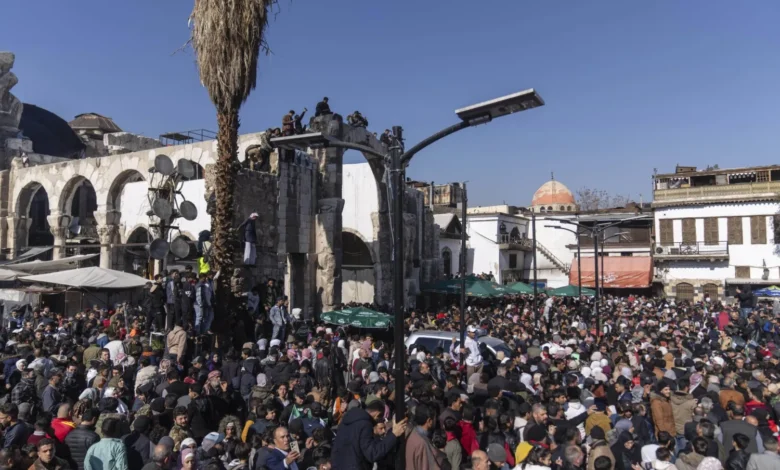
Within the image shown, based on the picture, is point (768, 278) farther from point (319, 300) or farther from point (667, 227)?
point (319, 300)

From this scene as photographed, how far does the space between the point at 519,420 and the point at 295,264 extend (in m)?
14.3

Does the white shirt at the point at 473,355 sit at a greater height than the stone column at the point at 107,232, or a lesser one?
lesser

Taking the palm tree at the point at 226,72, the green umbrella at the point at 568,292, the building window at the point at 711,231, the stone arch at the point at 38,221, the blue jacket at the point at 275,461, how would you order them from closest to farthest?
the blue jacket at the point at 275,461 < the palm tree at the point at 226,72 < the green umbrella at the point at 568,292 < the stone arch at the point at 38,221 < the building window at the point at 711,231

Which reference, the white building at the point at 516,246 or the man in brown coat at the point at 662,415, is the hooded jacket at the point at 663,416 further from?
the white building at the point at 516,246

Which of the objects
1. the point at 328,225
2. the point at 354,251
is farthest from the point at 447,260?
the point at 328,225

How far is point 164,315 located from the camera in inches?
507

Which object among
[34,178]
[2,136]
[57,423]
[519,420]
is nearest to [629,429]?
[519,420]

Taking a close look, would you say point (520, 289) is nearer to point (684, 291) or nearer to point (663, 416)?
point (684, 291)

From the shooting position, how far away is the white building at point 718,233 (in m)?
33.8

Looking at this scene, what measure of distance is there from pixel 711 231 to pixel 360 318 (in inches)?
1124

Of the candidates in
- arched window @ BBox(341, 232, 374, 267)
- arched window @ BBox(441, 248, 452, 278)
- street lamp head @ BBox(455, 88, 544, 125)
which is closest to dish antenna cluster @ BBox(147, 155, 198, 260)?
street lamp head @ BBox(455, 88, 544, 125)

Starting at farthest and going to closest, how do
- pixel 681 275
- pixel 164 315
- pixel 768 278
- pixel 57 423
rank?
pixel 681 275 < pixel 768 278 < pixel 164 315 < pixel 57 423

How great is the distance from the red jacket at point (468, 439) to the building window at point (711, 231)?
34.9 metres

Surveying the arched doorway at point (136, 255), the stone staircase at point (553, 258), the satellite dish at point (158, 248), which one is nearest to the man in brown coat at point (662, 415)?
the satellite dish at point (158, 248)
